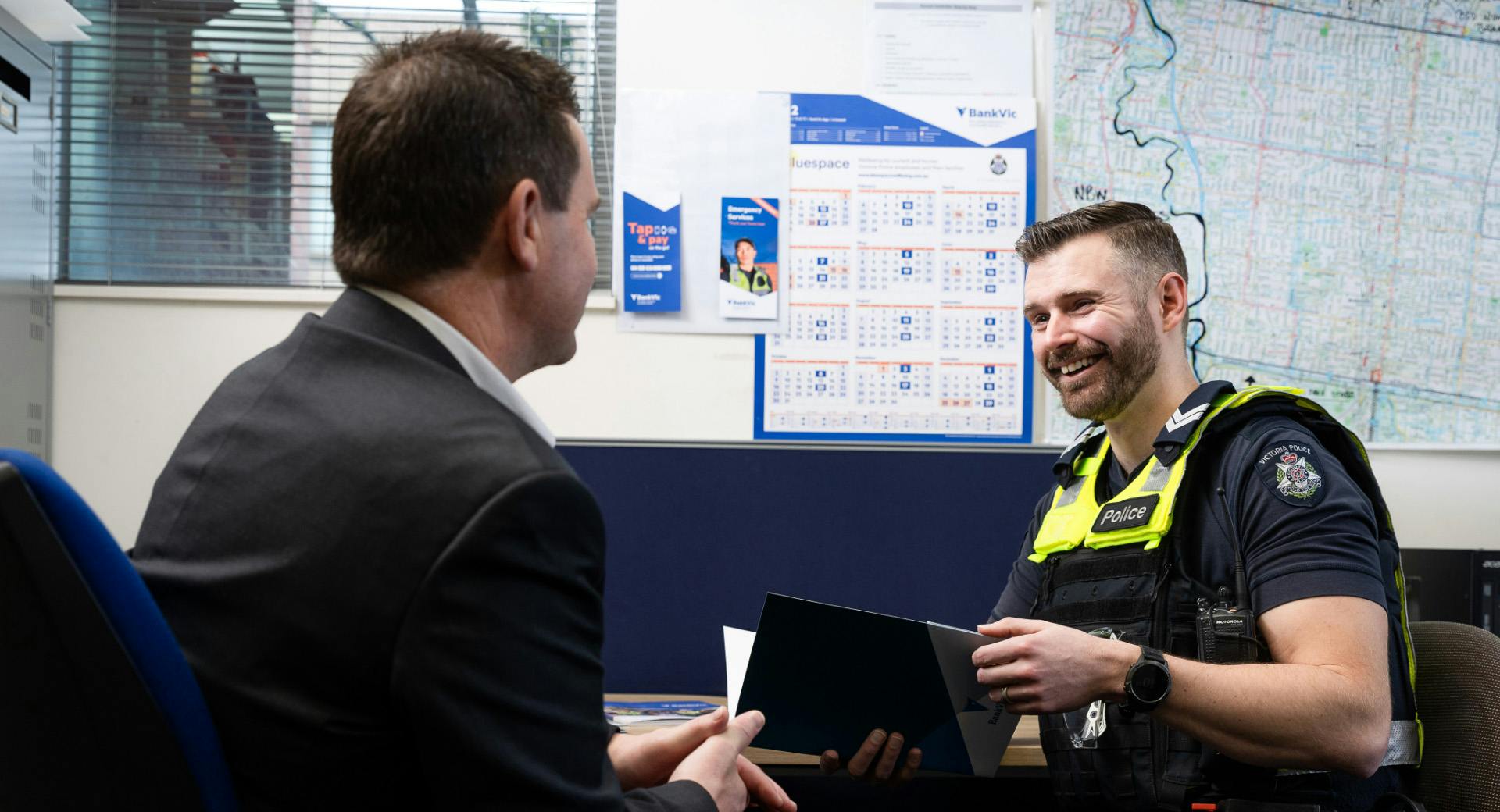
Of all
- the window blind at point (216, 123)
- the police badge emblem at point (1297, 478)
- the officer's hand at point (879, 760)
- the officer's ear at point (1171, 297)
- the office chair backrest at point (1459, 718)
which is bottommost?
the officer's hand at point (879, 760)

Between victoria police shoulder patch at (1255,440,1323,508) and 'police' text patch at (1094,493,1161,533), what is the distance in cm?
14

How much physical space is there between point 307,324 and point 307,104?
1920 millimetres

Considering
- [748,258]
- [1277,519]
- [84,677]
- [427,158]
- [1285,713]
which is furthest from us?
[748,258]

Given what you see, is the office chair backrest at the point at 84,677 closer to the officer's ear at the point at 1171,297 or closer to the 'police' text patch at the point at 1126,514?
the 'police' text patch at the point at 1126,514

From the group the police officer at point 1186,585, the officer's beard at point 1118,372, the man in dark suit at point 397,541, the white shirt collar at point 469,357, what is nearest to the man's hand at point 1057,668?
the police officer at point 1186,585

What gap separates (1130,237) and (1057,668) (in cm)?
71

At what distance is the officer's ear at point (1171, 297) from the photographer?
65.1 inches

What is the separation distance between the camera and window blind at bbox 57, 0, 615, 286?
2504 millimetres

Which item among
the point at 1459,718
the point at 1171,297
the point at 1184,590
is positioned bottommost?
the point at 1459,718

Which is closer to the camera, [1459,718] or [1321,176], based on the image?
[1459,718]

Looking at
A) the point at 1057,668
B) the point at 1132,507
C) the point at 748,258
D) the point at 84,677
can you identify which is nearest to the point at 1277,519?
the point at 1132,507

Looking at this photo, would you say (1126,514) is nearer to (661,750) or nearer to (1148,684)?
(1148,684)

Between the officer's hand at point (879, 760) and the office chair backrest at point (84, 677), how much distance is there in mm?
895

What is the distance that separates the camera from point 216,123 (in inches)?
99.3
